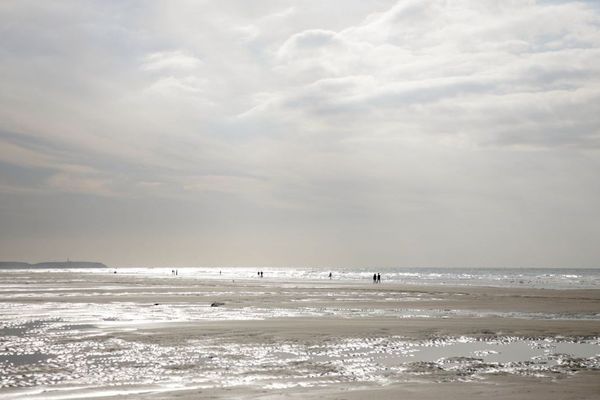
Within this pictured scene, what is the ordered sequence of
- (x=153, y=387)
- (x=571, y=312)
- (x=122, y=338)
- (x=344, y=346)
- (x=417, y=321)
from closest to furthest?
(x=153, y=387)
(x=344, y=346)
(x=122, y=338)
(x=417, y=321)
(x=571, y=312)

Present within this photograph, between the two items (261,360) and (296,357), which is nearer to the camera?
(261,360)

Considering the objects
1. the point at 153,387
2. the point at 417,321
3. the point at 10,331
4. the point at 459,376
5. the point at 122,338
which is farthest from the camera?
the point at 417,321

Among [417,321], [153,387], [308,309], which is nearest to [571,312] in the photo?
[417,321]

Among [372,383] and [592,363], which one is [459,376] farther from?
[592,363]

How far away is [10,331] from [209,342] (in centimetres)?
1016

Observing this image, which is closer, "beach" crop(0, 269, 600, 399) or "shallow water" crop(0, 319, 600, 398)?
"beach" crop(0, 269, 600, 399)

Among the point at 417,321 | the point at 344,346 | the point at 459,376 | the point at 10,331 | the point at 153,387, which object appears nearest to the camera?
the point at 153,387

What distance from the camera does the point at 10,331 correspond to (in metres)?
25.4

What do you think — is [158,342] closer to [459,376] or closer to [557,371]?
[459,376]

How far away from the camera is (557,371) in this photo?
16531 millimetres

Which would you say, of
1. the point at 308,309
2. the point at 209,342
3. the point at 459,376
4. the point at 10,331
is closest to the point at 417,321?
the point at 308,309

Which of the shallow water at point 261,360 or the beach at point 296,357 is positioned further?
the shallow water at point 261,360

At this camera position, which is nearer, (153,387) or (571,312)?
(153,387)

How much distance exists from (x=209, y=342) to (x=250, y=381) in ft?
25.2
